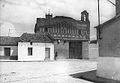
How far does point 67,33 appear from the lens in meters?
36.7

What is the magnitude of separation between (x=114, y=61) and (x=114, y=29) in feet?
5.49

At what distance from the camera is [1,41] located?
28.7 metres

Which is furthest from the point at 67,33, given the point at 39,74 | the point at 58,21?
the point at 39,74

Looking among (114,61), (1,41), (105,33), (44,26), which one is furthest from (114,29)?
(44,26)

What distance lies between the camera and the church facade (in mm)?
32709

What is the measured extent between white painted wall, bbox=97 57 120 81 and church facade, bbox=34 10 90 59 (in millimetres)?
22670

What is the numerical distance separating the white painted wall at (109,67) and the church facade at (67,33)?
22.7 m

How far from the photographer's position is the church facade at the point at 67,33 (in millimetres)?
32709

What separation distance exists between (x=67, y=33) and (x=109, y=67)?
27826 mm

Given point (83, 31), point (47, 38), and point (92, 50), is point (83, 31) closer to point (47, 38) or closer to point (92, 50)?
point (92, 50)

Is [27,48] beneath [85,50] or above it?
above

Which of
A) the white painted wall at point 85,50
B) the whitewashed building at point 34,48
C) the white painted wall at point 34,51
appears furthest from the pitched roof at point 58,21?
the white painted wall at point 34,51

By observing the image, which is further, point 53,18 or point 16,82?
point 53,18

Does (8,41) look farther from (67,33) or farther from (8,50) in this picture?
(67,33)
